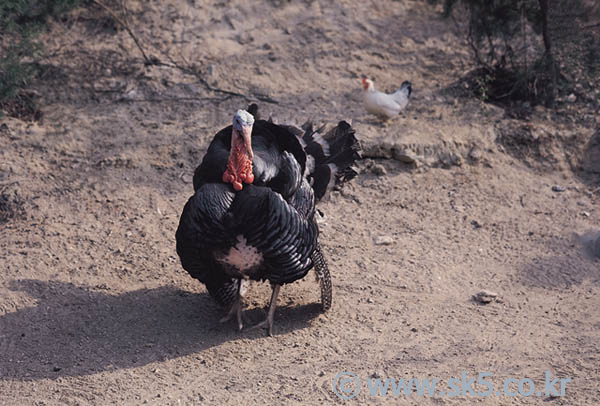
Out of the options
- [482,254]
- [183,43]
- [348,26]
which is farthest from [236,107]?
[482,254]

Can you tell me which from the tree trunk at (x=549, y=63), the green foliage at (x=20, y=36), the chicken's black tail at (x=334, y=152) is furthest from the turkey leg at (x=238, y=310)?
the tree trunk at (x=549, y=63)

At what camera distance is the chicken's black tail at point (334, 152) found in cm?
640

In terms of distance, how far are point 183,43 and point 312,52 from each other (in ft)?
5.95

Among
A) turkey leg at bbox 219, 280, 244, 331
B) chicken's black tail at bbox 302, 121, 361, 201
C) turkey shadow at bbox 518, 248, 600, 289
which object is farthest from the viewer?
turkey shadow at bbox 518, 248, 600, 289

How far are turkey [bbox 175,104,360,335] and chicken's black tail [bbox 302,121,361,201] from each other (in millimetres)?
324

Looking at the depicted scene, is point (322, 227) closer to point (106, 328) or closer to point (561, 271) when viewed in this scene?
point (561, 271)

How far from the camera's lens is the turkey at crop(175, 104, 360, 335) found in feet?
17.0

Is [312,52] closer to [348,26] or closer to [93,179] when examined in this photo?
[348,26]

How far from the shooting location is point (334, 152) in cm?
649

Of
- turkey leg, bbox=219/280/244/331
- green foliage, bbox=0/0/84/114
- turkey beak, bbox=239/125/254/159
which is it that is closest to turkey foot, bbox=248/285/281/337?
turkey leg, bbox=219/280/244/331

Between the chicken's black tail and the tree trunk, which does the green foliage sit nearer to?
the chicken's black tail

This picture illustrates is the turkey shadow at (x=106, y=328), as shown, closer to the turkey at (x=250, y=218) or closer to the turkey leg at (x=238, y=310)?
the turkey leg at (x=238, y=310)

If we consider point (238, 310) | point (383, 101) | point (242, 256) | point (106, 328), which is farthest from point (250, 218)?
point (383, 101)

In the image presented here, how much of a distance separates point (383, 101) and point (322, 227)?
1.89 meters
